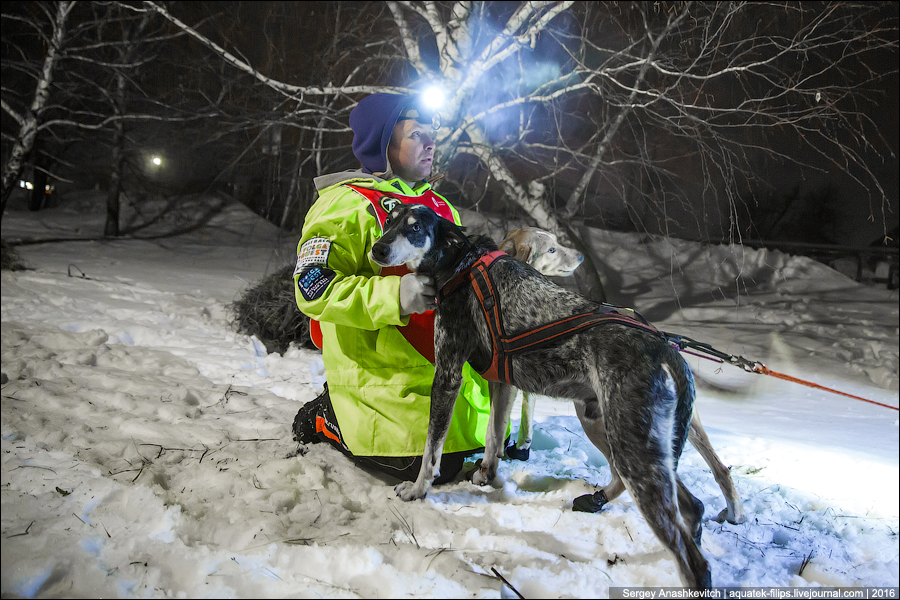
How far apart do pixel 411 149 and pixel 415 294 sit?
3.16ft

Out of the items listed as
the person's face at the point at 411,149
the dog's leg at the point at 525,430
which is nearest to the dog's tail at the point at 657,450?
the dog's leg at the point at 525,430

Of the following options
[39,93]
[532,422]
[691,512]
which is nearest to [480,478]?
[532,422]

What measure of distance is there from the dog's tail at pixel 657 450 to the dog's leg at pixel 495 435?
0.81m

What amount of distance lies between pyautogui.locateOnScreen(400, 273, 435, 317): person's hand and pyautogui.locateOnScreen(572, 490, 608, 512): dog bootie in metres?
1.09

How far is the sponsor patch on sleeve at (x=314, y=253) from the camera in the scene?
7.12ft

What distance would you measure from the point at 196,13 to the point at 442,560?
8.88 meters

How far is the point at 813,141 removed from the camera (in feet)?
11.5

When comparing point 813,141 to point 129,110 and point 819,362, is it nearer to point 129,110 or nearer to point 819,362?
point 819,362

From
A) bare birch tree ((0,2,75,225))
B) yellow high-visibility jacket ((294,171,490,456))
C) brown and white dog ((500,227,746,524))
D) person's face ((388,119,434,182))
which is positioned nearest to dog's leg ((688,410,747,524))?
brown and white dog ((500,227,746,524))

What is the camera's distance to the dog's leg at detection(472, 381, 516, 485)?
7.86 ft

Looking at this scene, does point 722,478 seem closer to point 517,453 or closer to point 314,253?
point 517,453

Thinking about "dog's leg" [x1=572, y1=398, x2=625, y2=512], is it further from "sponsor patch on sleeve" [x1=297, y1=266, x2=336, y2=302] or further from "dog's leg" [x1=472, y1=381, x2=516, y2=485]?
"sponsor patch on sleeve" [x1=297, y1=266, x2=336, y2=302]

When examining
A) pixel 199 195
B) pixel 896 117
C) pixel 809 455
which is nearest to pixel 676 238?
pixel 896 117

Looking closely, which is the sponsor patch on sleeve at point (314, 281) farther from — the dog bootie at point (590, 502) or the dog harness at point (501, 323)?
the dog bootie at point (590, 502)
